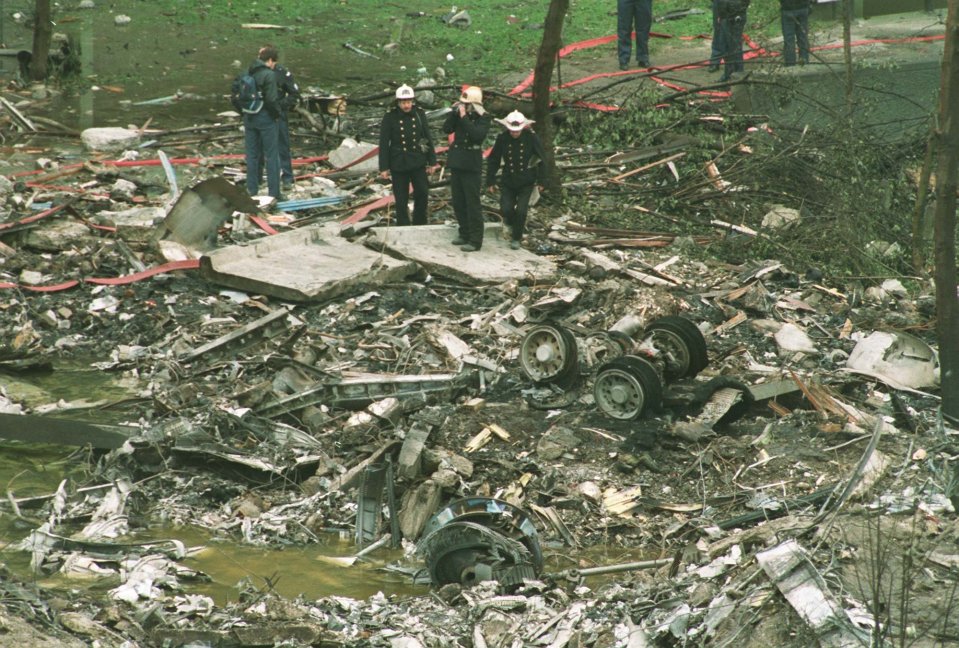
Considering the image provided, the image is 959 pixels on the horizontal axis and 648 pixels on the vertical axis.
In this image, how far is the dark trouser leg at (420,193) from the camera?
43.2 feet

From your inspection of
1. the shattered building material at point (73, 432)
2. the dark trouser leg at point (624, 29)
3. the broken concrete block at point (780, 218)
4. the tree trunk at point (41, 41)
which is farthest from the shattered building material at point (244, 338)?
the tree trunk at point (41, 41)

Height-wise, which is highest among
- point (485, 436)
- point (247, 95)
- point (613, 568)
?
point (247, 95)

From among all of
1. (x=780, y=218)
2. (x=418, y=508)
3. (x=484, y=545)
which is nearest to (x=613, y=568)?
(x=484, y=545)

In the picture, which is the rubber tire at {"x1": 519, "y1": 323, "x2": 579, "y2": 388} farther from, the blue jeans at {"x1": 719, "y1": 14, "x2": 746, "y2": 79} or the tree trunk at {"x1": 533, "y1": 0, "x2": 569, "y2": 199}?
the blue jeans at {"x1": 719, "y1": 14, "x2": 746, "y2": 79}

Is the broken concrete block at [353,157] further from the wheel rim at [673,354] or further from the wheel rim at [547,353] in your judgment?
the wheel rim at [673,354]

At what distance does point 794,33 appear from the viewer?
1675 cm

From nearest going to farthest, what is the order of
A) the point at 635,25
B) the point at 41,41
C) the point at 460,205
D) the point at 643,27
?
the point at 460,205
the point at 643,27
the point at 635,25
the point at 41,41

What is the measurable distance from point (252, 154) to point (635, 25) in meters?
7.42

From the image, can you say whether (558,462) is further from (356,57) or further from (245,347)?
(356,57)

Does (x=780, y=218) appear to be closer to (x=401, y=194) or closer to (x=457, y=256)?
(x=457, y=256)

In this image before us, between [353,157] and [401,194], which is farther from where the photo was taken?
[353,157]

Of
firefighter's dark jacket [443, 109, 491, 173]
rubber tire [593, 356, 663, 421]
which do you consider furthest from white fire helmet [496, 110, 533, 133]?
rubber tire [593, 356, 663, 421]

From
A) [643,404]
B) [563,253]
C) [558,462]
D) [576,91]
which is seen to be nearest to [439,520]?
[558,462]

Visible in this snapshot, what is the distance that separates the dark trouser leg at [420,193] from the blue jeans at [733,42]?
635cm
